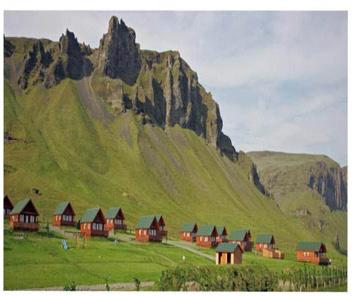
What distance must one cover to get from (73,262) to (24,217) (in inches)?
532

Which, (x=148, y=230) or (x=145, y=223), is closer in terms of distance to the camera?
(x=148, y=230)

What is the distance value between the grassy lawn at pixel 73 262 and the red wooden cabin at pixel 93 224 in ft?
16.1

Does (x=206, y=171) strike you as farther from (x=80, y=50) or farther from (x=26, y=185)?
(x=26, y=185)

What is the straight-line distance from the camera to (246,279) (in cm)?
6569

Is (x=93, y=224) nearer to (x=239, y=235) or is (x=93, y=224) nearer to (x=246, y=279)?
(x=239, y=235)

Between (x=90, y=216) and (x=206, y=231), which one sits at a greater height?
(x=90, y=216)

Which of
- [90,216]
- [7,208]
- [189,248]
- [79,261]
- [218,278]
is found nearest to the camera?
[218,278]

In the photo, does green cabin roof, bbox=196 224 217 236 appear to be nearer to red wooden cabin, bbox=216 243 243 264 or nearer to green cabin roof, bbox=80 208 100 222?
red wooden cabin, bbox=216 243 243 264

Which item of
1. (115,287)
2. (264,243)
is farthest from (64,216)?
(264,243)

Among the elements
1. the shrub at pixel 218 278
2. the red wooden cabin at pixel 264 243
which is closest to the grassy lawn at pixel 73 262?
the shrub at pixel 218 278

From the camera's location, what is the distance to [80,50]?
187 meters

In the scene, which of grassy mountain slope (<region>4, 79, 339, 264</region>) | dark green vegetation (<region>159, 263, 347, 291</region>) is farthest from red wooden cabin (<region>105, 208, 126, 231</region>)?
dark green vegetation (<region>159, 263, 347, 291</region>)

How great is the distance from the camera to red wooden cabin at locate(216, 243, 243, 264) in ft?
239
